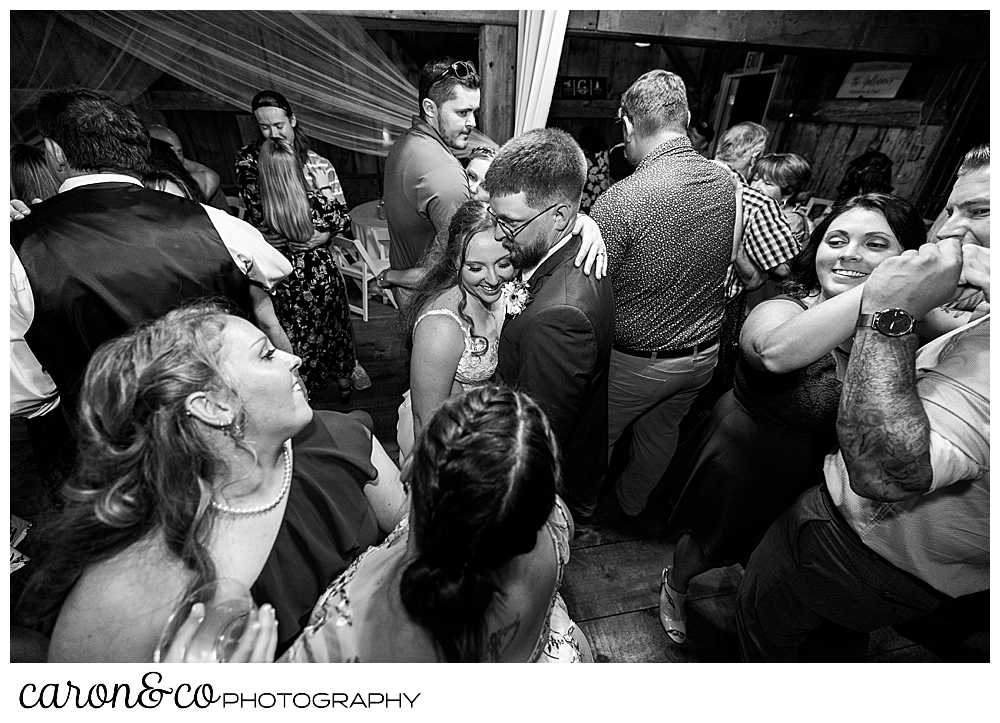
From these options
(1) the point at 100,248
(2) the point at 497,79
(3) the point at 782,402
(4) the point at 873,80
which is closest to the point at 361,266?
(2) the point at 497,79

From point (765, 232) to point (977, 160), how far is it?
1.10 meters

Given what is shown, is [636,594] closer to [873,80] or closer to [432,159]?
[432,159]

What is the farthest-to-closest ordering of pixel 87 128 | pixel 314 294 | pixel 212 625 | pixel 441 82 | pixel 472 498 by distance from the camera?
pixel 314 294 < pixel 441 82 < pixel 87 128 < pixel 212 625 < pixel 472 498

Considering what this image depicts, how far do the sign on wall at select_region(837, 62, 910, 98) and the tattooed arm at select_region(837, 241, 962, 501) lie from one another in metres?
4.35

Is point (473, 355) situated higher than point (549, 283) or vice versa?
point (549, 283)

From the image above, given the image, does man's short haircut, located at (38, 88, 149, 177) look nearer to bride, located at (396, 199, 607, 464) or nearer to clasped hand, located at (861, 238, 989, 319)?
bride, located at (396, 199, 607, 464)

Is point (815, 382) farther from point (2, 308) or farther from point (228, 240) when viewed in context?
point (2, 308)

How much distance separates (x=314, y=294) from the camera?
2.48 metres

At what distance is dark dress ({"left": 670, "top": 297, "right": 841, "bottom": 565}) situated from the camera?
4.07 ft

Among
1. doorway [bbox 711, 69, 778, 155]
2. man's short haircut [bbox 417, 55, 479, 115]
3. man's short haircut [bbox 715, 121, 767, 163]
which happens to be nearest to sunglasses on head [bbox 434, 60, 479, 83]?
man's short haircut [bbox 417, 55, 479, 115]

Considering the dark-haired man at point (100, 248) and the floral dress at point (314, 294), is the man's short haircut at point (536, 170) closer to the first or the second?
the dark-haired man at point (100, 248)

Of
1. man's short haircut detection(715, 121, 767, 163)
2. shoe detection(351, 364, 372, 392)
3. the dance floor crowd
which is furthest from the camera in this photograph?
shoe detection(351, 364, 372, 392)

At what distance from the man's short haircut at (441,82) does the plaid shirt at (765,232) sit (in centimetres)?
136
